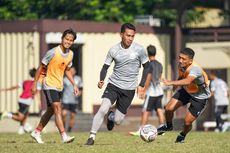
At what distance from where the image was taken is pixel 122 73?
18.2 m

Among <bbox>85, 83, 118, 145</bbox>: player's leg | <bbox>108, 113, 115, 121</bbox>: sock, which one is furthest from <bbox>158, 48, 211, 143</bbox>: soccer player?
<bbox>85, 83, 118, 145</bbox>: player's leg

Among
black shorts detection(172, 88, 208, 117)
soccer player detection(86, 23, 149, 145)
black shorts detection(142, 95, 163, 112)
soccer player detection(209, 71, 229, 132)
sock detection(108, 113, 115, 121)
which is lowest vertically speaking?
soccer player detection(209, 71, 229, 132)

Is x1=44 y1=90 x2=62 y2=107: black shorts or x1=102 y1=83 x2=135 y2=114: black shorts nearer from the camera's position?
x1=102 y1=83 x2=135 y2=114: black shorts

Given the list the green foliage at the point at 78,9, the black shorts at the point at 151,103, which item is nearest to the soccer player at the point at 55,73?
the black shorts at the point at 151,103

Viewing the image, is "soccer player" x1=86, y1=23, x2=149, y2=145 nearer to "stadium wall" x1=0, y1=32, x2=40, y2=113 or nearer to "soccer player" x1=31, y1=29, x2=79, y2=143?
"soccer player" x1=31, y1=29, x2=79, y2=143

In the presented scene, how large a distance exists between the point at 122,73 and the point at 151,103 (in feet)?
21.9

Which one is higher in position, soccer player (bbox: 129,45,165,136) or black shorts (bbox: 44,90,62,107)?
black shorts (bbox: 44,90,62,107)

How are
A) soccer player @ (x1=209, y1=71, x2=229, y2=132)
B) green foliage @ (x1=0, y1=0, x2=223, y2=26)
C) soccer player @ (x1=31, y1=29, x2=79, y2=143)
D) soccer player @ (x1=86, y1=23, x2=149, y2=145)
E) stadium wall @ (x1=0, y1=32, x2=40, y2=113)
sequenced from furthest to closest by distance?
green foliage @ (x1=0, y1=0, x2=223, y2=26) < stadium wall @ (x1=0, y1=32, x2=40, y2=113) < soccer player @ (x1=209, y1=71, x2=229, y2=132) < soccer player @ (x1=31, y1=29, x2=79, y2=143) < soccer player @ (x1=86, y1=23, x2=149, y2=145)

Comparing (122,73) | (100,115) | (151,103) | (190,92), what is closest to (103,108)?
(100,115)

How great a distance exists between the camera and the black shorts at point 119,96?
18.0 meters

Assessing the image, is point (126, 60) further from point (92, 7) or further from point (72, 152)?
point (92, 7)

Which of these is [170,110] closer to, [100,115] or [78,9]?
[100,115]

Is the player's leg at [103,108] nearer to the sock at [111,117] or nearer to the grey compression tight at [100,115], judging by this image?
the grey compression tight at [100,115]

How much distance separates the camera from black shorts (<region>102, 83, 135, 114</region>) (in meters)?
18.0
